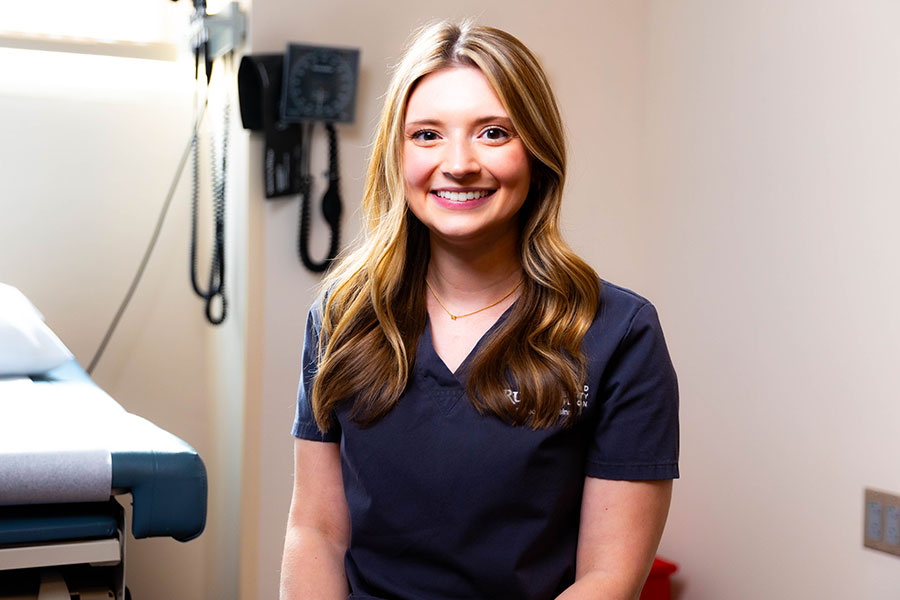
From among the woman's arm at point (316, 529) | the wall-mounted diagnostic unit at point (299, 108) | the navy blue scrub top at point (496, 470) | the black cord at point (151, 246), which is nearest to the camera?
the navy blue scrub top at point (496, 470)

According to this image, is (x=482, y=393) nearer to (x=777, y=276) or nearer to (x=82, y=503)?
(x=82, y=503)

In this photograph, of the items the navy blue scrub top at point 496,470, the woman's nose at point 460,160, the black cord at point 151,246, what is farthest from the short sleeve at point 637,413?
the black cord at point 151,246

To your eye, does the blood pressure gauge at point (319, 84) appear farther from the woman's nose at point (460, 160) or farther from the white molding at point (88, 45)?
the woman's nose at point (460, 160)

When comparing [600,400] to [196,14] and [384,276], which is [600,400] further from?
[196,14]

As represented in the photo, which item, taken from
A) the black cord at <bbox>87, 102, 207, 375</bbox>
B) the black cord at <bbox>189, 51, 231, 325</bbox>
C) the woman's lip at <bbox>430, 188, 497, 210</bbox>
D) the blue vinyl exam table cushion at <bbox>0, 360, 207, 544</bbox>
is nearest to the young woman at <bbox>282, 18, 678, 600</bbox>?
the woman's lip at <bbox>430, 188, 497, 210</bbox>

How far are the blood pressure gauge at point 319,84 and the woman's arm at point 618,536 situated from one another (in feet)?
4.95

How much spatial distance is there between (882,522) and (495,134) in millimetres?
1371

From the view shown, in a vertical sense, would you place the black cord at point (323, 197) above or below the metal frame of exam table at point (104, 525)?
above

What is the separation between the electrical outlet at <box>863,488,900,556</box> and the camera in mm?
2072

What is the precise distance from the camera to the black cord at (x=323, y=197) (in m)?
2.53

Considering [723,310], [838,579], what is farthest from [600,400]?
[723,310]

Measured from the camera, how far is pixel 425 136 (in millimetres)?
1286

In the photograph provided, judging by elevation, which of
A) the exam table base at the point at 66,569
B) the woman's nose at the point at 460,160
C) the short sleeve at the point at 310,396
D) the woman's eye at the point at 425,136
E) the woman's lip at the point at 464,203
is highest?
the woman's eye at the point at 425,136

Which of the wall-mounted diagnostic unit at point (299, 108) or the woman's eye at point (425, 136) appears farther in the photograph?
the wall-mounted diagnostic unit at point (299, 108)
